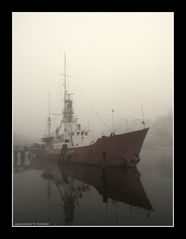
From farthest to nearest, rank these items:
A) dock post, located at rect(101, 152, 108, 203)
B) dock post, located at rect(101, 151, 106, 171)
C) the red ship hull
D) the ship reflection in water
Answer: dock post, located at rect(101, 151, 106, 171)
the red ship hull
dock post, located at rect(101, 152, 108, 203)
the ship reflection in water

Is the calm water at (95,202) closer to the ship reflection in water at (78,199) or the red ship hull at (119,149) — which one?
the ship reflection in water at (78,199)

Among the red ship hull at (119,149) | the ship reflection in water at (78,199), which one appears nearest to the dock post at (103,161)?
the red ship hull at (119,149)

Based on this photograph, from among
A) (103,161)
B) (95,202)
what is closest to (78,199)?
(95,202)

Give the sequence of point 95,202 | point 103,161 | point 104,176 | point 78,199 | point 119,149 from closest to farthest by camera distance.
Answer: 1. point 95,202
2. point 78,199
3. point 104,176
4. point 119,149
5. point 103,161

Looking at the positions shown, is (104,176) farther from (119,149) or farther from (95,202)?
(95,202)

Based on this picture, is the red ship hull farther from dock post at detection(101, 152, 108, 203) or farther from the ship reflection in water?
the ship reflection in water

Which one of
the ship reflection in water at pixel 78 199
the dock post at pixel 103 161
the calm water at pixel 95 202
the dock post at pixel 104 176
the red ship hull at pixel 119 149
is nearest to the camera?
the calm water at pixel 95 202

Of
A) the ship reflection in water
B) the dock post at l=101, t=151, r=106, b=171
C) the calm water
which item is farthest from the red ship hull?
the calm water

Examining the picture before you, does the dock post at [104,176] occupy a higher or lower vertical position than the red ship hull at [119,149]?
lower

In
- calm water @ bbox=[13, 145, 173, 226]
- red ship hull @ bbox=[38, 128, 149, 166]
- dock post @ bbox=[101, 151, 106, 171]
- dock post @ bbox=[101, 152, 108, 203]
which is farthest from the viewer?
dock post @ bbox=[101, 151, 106, 171]

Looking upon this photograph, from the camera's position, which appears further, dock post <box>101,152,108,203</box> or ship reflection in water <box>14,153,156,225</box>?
dock post <box>101,152,108,203</box>

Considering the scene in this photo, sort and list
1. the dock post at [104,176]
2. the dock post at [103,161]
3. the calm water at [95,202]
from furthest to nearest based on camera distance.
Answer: the dock post at [103,161] → the dock post at [104,176] → the calm water at [95,202]

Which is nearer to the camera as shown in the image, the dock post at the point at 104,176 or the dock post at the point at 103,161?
the dock post at the point at 104,176

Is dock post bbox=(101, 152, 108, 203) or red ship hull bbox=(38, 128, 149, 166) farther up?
red ship hull bbox=(38, 128, 149, 166)
